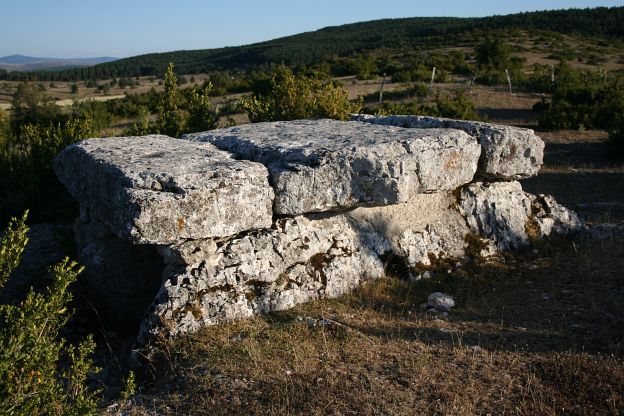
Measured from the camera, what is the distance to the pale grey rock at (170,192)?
5181 millimetres


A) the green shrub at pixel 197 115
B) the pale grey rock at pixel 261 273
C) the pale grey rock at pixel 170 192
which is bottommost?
the pale grey rock at pixel 261 273

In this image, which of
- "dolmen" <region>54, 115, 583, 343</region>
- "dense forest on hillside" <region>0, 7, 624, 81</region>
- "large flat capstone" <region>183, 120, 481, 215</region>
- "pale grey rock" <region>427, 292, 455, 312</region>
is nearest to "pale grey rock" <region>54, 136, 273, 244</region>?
"dolmen" <region>54, 115, 583, 343</region>

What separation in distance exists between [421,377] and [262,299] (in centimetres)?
195

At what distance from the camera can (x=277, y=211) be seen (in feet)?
20.1

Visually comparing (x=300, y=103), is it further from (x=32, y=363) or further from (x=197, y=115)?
(x=32, y=363)

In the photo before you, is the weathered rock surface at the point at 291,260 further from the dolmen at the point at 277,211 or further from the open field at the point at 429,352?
the open field at the point at 429,352

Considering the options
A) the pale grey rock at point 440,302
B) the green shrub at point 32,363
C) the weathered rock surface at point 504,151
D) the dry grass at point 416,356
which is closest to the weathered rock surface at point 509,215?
the weathered rock surface at point 504,151

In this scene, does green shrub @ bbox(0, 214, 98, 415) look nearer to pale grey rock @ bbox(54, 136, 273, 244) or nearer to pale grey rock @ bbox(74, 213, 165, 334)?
pale grey rock @ bbox(54, 136, 273, 244)

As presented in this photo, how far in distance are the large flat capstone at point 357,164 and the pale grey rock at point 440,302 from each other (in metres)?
1.10

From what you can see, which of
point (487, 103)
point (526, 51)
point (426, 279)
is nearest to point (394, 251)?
point (426, 279)

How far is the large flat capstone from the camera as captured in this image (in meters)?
6.12

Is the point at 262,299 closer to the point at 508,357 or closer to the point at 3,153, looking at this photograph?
the point at 508,357

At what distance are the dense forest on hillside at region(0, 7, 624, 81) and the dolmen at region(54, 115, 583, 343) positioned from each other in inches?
1703

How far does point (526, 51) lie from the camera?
47.1m
